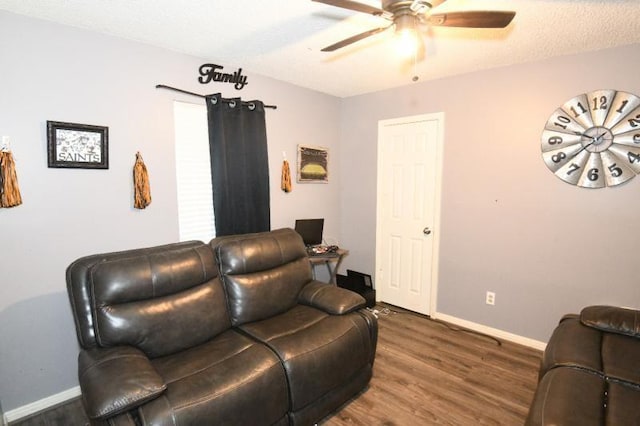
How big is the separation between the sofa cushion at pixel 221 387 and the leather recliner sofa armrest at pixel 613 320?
6.15 feet

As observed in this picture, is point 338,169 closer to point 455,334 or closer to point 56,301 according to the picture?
point 455,334

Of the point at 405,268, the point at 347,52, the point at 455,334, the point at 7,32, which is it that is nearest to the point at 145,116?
the point at 7,32

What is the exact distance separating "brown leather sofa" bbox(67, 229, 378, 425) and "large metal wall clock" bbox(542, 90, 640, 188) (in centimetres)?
202

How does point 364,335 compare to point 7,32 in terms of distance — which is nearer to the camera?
point 7,32

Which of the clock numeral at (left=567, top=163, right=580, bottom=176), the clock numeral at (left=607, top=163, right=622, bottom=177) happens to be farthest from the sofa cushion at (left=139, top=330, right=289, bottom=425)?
the clock numeral at (left=607, top=163, right=622, bottom=177)

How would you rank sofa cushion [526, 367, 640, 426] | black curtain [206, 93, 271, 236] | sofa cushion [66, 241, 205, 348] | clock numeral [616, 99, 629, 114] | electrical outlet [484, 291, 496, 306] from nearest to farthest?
sofa cushion [526, 367, 640, 426] → sofa cushion [66, 241, 205, 348] → clock numeral [616, 99, 629, 114] → black curtain [206, 93, 271, 236] → electrical outlet [484, 291, 496, 306]

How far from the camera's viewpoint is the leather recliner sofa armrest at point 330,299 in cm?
231

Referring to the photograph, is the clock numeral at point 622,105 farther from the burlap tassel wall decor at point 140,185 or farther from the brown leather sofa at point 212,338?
the burlap tassel wall decor at point 140,185

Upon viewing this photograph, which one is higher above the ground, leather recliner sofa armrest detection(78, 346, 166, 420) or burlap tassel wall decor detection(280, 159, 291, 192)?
burlap tassel wall decor detection(280, 159, 291, 192)

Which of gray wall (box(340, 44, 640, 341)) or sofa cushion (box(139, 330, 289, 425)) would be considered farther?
gray wall (box(340, 44, 640, 341))

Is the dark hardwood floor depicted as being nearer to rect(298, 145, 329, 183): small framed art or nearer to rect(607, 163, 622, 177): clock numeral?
→ rect(607, 163, 622, 177): clock numeral

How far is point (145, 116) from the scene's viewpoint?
2.46 meters

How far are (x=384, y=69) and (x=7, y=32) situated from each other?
2663 millimetres

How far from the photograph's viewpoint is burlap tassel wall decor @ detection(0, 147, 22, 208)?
1.89m
